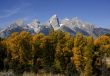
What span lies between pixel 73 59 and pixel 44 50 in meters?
8.72

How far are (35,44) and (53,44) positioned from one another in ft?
16.4

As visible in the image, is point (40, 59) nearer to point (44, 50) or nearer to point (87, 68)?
point (44, 50)

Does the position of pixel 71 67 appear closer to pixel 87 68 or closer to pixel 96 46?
pixel 87 68

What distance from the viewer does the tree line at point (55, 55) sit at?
226 feet

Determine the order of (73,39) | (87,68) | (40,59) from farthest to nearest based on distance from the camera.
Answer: (73,39) → (40,59) → (87,68)

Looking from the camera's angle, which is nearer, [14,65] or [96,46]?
[14,65]

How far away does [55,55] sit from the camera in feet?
241

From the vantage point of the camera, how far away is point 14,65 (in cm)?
7119

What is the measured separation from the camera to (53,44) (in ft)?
249

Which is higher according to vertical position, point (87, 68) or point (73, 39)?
point (73, 39)

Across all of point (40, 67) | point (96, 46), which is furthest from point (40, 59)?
point (96, 46)

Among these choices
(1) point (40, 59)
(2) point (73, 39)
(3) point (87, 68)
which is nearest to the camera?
(3) point (87, 68)

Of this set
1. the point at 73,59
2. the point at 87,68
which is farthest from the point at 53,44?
the point at 87,68

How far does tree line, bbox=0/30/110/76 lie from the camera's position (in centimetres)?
6888
